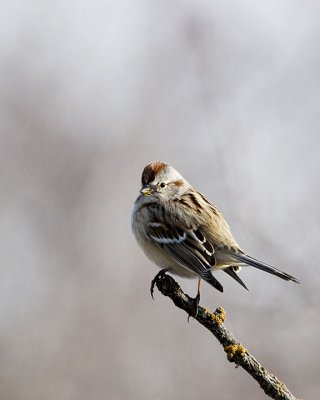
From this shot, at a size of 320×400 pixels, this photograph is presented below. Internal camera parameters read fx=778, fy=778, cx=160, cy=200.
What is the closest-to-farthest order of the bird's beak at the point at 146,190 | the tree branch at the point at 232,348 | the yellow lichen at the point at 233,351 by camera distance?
1. the tree branch at the point at 232,348
2. the yellow lichen at the point at 233,351
3. the bird's beak at the point at 146,190

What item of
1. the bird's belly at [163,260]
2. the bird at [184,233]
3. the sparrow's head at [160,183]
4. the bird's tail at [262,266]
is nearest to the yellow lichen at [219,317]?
the bird's tail at [262,266]

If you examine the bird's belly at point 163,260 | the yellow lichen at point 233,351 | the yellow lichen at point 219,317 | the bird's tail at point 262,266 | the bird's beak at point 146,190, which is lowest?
the yellow lichen at point 233,351

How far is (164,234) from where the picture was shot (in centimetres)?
345

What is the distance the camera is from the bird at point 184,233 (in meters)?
3.33

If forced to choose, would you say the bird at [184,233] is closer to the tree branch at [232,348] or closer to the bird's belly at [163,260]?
the bird's belly at [163,260]

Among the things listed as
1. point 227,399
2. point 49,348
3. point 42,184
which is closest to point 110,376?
point 49,348

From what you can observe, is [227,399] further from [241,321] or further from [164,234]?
[164,234]

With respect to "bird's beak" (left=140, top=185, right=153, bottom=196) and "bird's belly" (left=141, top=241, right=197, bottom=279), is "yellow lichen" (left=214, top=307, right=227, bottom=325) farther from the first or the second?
"bird's beak" (left=140, top=185, right=153, bottom=196)

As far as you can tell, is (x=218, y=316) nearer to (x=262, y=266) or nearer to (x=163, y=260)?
(x=262, y=266)

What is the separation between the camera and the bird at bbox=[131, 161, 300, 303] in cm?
333

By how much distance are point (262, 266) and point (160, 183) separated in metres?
0.67

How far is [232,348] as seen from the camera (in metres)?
2.06

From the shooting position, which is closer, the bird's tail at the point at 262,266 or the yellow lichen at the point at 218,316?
the yellow lichen at the point at 218,316

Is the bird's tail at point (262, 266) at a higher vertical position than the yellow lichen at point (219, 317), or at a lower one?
higher
